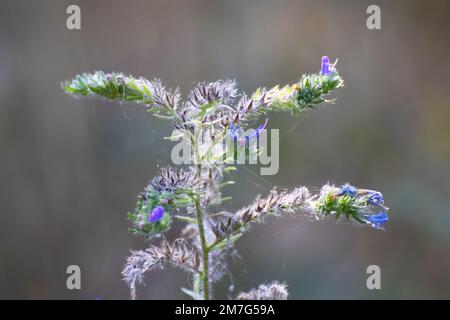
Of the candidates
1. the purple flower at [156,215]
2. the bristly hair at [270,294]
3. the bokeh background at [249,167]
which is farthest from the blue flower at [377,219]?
the bokeh background at [249,167]

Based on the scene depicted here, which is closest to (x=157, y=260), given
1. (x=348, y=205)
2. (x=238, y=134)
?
(x=238, y=134)

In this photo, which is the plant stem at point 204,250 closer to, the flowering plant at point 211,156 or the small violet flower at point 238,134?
the flowering plant at point 211,156

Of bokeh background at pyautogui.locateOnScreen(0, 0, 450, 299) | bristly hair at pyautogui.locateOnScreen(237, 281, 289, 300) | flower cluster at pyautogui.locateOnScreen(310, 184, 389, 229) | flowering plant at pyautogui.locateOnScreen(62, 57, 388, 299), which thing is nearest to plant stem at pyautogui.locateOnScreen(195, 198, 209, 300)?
flowering plant at pyautogui.locateOnScreen(62, 57, 388, 299)

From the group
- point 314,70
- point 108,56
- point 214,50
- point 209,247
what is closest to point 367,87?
point 314,70

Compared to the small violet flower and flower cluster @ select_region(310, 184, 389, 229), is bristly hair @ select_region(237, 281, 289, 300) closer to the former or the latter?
flower cluster @ select_region(310, 184, 389, 229)

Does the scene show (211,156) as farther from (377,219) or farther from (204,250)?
(377,219)

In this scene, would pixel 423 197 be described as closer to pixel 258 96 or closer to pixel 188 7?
pixel 188 7
